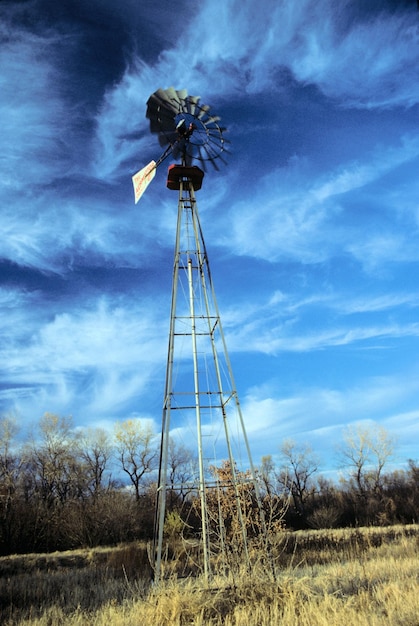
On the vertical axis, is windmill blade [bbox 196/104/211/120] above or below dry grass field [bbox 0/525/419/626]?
above

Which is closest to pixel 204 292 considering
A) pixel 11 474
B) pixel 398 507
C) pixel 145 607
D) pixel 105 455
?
pixel 145 607

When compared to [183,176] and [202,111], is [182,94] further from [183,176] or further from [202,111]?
[183,176]

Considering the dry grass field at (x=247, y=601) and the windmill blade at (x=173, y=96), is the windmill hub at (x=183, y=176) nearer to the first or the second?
the windmill blade at (x=173, y=96)

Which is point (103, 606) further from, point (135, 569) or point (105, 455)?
point (105, 455)

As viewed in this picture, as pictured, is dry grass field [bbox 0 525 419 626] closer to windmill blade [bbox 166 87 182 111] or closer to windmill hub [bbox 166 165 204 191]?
windmill hub [bbox 166 165 204 191]

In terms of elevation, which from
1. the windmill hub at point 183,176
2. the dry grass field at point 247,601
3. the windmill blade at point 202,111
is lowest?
the dry grass field at point 247,601

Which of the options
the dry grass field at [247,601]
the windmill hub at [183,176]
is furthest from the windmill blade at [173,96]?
the dry grass field at [247,601]

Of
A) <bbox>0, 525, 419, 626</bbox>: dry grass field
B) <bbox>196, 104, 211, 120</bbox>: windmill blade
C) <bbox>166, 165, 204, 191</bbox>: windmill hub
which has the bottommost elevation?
<bbox>0, 525, 419, 626</bbox>: dry grass field

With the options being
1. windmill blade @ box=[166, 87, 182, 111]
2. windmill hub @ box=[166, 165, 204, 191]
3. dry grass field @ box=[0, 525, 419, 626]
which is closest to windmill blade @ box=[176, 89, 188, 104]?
windmill blade @ box=[166, 87, 182, 111]

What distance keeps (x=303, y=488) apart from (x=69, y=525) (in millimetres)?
26085

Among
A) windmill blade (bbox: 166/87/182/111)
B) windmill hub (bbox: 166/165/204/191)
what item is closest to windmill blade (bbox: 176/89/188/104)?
windmill blade (bbox: 166/87/182/111)

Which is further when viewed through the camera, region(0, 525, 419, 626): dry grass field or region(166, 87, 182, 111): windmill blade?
region(166, 87, 182, 111): windmill blade

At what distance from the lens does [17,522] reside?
2550cm

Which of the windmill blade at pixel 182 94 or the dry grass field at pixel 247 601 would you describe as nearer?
the dry grass field at pixel 247 601
